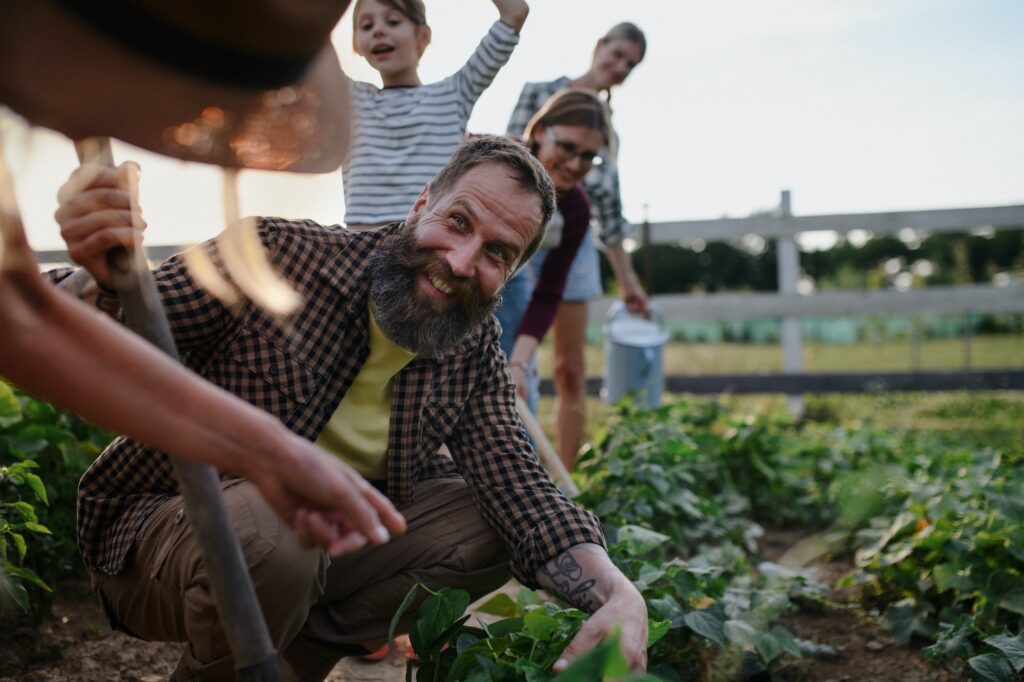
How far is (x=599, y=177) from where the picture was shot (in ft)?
13.6

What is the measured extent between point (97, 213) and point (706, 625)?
157cm

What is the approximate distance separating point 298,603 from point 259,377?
0.41 metres

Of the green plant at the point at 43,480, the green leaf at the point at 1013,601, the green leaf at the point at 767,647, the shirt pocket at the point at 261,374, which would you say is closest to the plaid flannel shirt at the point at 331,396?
the shirt pocket at the point at 261,374

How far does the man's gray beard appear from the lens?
1829mm

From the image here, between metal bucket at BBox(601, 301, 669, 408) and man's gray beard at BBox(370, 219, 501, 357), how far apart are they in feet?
9.70

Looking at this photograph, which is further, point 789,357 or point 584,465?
point 789,357

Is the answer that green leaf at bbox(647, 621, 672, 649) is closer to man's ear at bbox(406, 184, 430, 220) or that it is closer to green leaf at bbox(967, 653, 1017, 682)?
green leaf at bbox(967, 653, 1017, 682)

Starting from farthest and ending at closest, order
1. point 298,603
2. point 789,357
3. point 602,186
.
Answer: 1. point 789,357
2. point 602,186
3. point 298,603

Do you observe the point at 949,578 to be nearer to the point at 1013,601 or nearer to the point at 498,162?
the point at 1013,601

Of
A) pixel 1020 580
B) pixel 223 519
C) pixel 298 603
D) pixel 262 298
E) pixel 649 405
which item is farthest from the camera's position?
pixel 649 405

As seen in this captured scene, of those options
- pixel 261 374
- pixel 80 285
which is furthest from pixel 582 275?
pixel 80 285

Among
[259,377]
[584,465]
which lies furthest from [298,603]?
[584,465]

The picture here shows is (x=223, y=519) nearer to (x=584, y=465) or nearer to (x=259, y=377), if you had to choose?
(x=259, y=377)

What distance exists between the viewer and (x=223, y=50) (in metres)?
0.85
